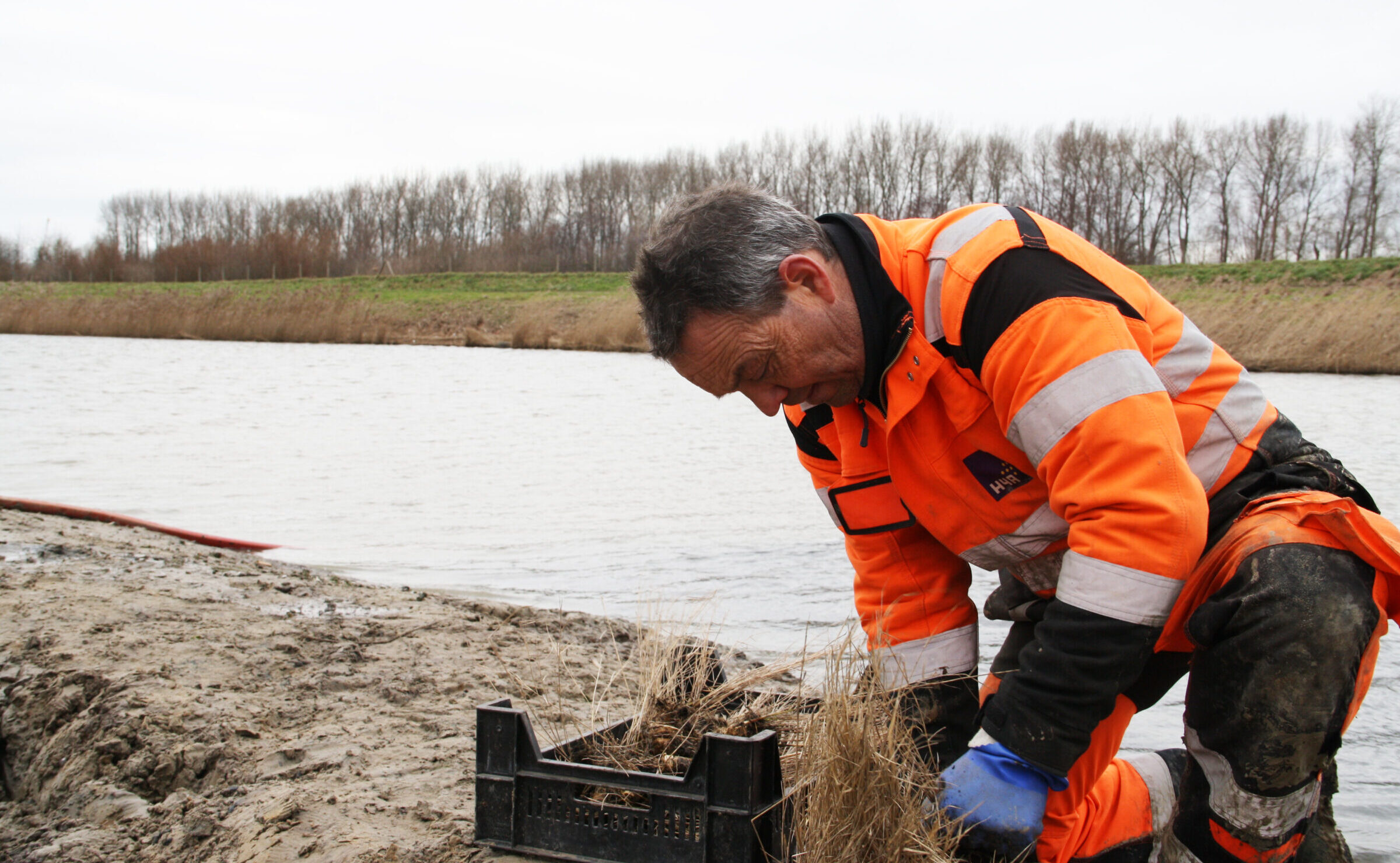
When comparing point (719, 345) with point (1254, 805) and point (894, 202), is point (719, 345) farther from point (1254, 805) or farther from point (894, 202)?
point (894, 202)

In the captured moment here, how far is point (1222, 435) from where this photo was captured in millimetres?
2041

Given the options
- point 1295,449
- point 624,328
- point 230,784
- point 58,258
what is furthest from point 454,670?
point 58,258

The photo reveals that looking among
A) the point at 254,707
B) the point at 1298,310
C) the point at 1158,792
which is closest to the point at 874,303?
the point at 1158,792

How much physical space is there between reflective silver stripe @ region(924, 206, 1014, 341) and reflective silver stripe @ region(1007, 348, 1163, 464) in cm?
29

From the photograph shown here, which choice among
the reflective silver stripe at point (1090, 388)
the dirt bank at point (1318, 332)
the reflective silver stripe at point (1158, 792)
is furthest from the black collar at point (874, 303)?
the dirt bank at point (1318, 332)

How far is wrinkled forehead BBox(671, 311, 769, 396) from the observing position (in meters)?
2.02

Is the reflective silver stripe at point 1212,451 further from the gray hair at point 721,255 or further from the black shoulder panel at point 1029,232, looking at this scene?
the gray hair at point 721,255

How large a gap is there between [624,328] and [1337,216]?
38337 mm

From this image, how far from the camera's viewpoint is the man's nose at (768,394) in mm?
2107

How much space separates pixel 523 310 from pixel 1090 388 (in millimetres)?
40042

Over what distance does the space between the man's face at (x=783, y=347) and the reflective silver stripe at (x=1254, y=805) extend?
3.48ft

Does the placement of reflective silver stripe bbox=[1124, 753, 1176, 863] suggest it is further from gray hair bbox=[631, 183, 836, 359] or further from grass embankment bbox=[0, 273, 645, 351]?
grass embankment bbox=[0, 273, 645, 351]

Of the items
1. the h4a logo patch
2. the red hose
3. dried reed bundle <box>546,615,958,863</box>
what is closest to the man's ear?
→ the h4a logo patch

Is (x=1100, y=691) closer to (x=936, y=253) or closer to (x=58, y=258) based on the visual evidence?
(x=936, y=253)
